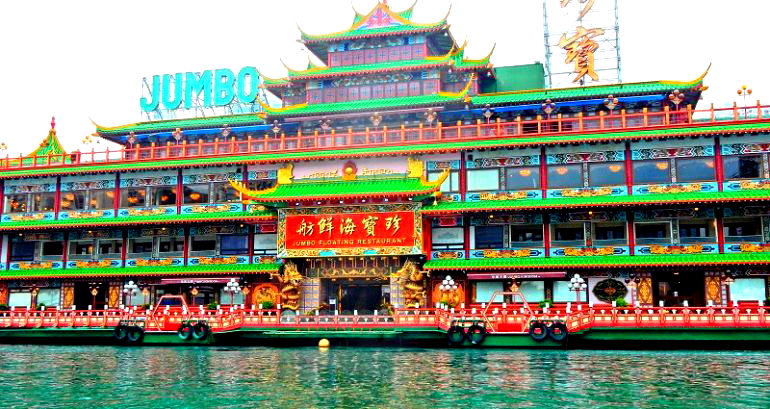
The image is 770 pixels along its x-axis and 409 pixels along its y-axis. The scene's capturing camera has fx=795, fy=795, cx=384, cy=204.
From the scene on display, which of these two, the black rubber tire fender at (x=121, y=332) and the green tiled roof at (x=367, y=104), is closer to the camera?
the black rubber tire fender at (x=121, y=332)

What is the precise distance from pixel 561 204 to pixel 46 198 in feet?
112

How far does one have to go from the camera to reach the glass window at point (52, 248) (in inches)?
2087

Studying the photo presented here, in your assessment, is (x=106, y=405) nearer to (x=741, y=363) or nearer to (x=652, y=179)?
(x=741, y=363)

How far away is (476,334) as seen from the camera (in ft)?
124

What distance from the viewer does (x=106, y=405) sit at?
22109 millimetres

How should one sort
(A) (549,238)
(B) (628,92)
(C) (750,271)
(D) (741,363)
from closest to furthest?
(D) (741,363)
(C) (750,271)
(A) (549,238)
(B) (628,92)

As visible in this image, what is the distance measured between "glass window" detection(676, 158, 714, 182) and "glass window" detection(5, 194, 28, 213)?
42007 mm

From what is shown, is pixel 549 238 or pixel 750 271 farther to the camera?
pixel 549 238

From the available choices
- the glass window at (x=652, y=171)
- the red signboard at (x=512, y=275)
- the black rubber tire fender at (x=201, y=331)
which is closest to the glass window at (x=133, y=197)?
the black rubber tire fender at (x=201, y=331)

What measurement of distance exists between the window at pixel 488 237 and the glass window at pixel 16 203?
1215 inches

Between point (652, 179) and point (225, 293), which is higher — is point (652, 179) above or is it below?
above

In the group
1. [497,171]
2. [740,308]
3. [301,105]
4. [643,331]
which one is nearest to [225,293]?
[301,105]

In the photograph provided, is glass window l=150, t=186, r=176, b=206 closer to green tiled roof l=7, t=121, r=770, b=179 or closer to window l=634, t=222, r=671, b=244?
green tiled roof l=7, t=121, r=770, b=179

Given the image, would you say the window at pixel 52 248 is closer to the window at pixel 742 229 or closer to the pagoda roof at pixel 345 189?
the pagoda roof at pixel 345 189
